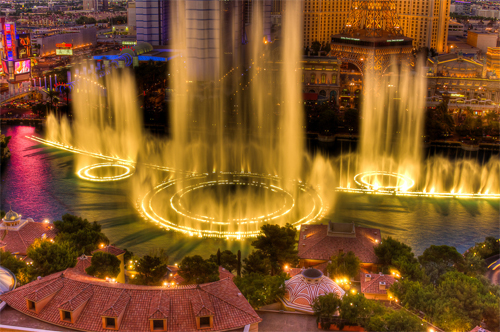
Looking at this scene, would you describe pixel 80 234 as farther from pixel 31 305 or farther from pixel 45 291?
pixel 31 305

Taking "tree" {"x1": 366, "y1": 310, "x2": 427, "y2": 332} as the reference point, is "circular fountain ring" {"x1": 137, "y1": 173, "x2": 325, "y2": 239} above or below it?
below

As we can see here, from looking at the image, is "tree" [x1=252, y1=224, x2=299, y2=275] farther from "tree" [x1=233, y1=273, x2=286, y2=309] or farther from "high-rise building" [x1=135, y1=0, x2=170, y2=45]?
"high-rise building" [x1=135, y1=0, x2=170, y2=45]

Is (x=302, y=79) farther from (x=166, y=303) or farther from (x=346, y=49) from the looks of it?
(x=166, y=303)

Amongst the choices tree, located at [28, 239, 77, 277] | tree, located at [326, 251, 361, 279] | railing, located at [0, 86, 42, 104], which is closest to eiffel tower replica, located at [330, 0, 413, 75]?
railing, located at [0, 86, 42, 104]

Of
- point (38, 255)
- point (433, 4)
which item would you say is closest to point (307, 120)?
point (38, 255)

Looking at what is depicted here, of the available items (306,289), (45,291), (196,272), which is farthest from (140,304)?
(306,289)

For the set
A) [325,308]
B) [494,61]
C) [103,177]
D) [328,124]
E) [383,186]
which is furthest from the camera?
[494,61]

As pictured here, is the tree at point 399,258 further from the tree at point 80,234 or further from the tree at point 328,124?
the tree at point 328,124
